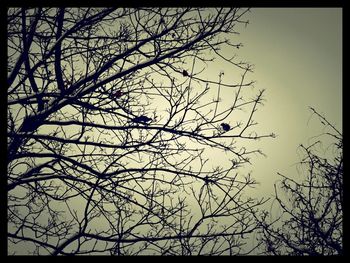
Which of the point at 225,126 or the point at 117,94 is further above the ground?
the point at 117,94

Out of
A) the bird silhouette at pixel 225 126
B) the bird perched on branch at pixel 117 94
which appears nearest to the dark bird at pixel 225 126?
the bird silhouette at pixel 225 126

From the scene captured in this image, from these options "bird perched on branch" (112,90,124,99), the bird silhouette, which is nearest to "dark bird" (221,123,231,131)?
the bird silhouette

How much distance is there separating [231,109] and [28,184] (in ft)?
7.51

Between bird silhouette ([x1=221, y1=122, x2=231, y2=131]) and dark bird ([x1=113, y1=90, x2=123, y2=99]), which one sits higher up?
dark bird ([x1=113, y1=90, x2=123, y2=99])

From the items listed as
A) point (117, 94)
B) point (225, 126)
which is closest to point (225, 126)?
point (225, 126)

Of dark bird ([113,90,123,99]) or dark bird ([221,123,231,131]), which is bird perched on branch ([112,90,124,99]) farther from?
dark bird ([221,123,231,131])

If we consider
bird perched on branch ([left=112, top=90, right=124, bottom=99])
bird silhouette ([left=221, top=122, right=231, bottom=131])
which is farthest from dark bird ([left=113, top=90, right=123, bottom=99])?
bird silhouette ([left=221, top=122, right=231, bottom=131])

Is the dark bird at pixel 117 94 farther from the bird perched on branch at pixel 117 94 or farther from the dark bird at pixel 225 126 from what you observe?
the dark bird at pixel 225 126

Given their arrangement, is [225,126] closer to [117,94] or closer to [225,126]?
[225,126]

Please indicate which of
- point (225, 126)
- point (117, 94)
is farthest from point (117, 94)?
point (225, 126)

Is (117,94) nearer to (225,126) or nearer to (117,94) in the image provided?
(117,94)

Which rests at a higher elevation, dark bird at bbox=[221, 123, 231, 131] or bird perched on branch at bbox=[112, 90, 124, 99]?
bird perched on branch at bbox=[112, 90, 124, 99]

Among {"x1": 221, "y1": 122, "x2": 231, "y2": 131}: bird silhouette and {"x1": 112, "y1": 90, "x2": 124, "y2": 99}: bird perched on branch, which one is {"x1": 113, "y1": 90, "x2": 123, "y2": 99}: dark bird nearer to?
{"x1": 112, "y1": 90, "x2": 124, "y2": 99}: bird perched on branch
